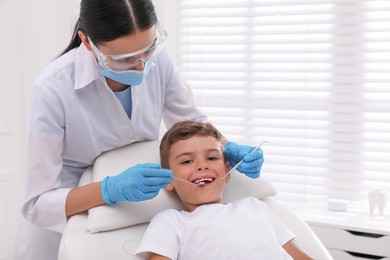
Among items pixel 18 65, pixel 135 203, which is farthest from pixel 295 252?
pixel 18 65

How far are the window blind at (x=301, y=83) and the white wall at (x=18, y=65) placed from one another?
687 millimetres

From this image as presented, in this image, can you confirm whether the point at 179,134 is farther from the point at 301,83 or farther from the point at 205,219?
the point at 301,83

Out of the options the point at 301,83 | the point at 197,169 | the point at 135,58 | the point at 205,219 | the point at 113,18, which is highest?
the point at 113,18

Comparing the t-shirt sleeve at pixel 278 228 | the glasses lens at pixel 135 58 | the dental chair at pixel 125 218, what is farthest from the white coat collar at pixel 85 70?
the t-shirt sleeve at pixel 278 228

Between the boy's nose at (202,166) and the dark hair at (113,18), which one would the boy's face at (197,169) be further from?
the dark hair at (113,18)

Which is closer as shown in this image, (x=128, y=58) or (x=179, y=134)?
(x=128, y=58)

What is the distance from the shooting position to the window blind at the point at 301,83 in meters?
2.78

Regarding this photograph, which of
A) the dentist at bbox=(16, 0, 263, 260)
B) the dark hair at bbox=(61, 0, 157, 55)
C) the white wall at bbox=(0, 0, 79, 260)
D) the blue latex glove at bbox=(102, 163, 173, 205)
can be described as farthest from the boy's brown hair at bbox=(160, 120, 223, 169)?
the white wall at bbox=(0, 0, 79, 260)

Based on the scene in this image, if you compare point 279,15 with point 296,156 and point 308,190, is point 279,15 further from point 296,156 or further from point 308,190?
point 308,190

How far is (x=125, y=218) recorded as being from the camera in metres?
1.72

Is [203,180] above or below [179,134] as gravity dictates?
below

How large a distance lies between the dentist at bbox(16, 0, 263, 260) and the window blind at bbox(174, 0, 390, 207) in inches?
42.8

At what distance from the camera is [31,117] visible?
170cm

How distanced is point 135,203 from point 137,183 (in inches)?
7.5
